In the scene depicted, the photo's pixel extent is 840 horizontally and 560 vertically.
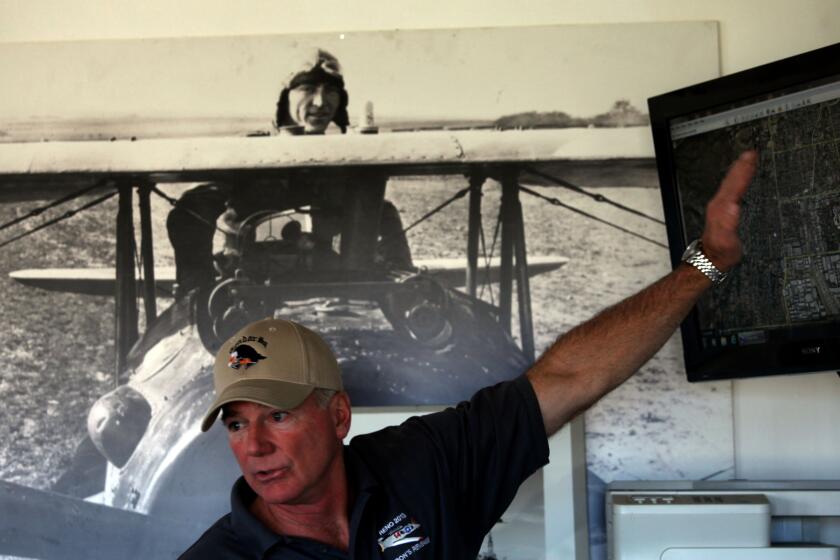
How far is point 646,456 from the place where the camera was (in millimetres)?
2686

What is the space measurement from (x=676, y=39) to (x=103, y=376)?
5.91 ft

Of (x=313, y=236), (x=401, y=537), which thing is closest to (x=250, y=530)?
(x=401, y=537)

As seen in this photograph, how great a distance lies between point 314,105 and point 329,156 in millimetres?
150

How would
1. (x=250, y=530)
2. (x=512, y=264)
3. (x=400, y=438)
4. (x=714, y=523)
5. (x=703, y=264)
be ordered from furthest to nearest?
(x=512, y=264) → (x=714, y=523) → (x=400, y=438) → (x=703, y=264) → (x=250, y=530)

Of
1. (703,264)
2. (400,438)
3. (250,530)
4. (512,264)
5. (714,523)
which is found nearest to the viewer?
(250,530)

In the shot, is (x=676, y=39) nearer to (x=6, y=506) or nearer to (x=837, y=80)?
(x=837, y=80)

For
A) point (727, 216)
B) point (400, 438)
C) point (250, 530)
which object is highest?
point (727, 216)

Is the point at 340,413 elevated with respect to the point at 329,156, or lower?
lower

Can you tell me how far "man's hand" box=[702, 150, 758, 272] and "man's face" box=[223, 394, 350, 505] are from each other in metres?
0.77

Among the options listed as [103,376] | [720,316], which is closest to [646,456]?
[720,316]

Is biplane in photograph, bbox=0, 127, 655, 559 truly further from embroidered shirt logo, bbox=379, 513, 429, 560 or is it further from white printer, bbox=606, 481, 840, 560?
embroidered shirt logo, bbox=379, 513, 429, 560

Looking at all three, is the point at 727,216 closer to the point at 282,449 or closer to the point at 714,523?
the point at 714,523

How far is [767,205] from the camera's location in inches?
90.0

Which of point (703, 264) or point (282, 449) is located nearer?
point (282, 449)
